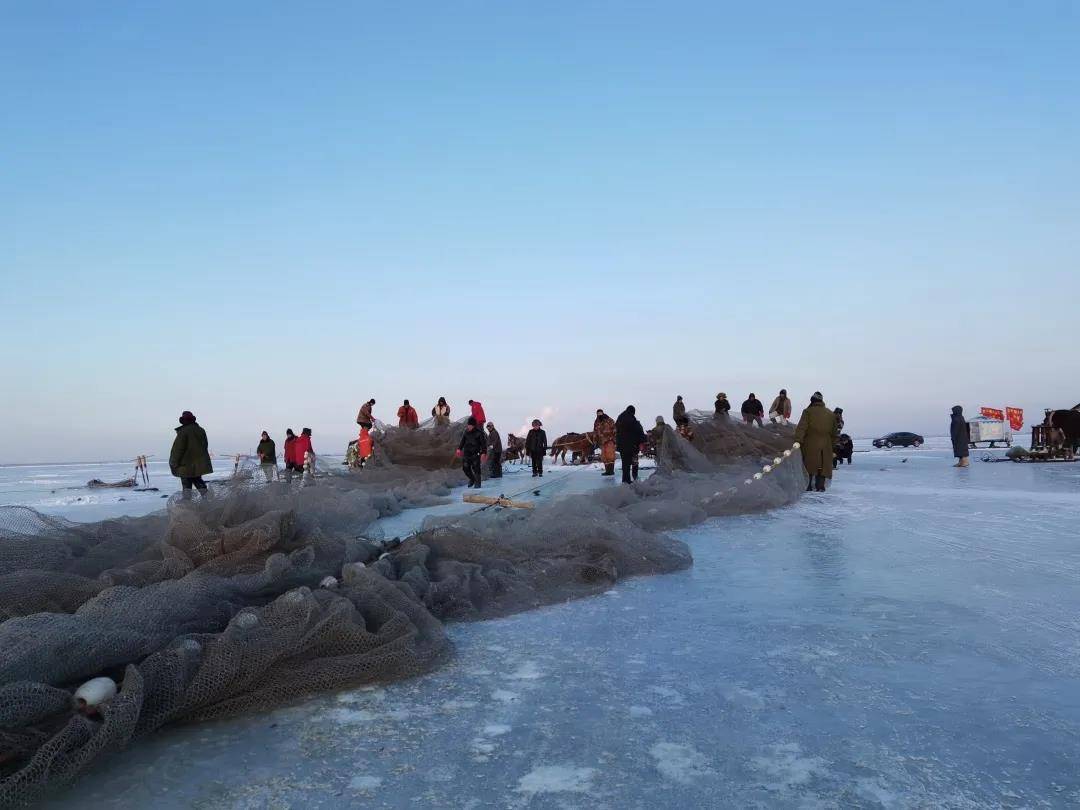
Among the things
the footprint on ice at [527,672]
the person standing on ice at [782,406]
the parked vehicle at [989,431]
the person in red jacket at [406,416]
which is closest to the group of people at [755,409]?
the person standing on ice at [782,406]

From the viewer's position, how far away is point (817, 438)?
14.8 metres

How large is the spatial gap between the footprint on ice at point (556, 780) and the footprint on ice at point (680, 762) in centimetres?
25

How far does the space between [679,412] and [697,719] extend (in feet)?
58.6

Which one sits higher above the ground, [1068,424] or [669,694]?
[1068,424]

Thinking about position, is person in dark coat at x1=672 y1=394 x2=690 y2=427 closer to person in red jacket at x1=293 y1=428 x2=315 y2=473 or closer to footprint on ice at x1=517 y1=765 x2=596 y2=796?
person in red jacket at x1=293 y1=428 x2=315 y2=473

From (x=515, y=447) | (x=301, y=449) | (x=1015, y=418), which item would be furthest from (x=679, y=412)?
(x=1015, y=418)

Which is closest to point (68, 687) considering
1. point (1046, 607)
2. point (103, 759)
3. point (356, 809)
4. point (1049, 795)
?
point (103, 759)

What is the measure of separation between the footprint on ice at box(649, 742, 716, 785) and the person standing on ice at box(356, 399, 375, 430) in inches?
726

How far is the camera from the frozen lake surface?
7.89 feet

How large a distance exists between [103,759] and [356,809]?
1036 mm

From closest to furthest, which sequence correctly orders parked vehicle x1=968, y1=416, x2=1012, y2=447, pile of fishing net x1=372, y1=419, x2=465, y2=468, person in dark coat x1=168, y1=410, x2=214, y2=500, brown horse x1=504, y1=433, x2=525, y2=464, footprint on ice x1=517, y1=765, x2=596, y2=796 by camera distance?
footprint on ice x1=517, y1=765, x2=596, y2=796
person in dark coat x1=168, y1=410, x2=214, y2=500
pile of fishing net x1=372, y1=419, x2=465, y2=468
brown horse x1=504, y1=433, x2=525, y2=464
parked vehicle x1=968, y1=416, x2=1012, y2=447

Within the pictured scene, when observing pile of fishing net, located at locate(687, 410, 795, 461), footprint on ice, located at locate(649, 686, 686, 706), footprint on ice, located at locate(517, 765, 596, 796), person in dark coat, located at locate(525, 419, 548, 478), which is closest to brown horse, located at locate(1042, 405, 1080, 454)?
pile of fishing net, located at locate(687, 410, 795, 461)

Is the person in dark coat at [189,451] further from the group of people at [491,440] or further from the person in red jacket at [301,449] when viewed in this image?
the person in red jacket at [301,449]

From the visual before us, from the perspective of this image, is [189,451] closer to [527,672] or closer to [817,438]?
[527,672]
